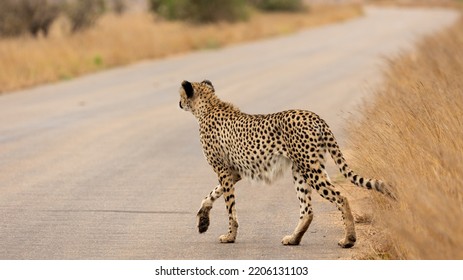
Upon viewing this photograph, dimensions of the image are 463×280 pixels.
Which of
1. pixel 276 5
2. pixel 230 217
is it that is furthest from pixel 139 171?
pixel 276 5

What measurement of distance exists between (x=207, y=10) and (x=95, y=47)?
16.5 meters

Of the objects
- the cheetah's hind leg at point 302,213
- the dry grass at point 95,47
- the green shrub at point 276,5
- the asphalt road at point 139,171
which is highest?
the cheetah's hind leg at point 302,213

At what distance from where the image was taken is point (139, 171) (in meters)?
13.0

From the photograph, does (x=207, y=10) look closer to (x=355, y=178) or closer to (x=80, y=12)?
(x=80, y=12)

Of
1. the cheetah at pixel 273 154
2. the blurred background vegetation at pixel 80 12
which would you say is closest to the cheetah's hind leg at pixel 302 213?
the cheetah at pixel 273 154

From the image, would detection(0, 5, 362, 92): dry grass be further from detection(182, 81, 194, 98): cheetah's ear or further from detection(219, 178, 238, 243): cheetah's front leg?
detection(219, 178, 238, 243): cheetah's front leg

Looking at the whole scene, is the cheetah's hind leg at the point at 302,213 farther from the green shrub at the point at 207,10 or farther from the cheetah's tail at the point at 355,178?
the green shrub at the point at 207,10

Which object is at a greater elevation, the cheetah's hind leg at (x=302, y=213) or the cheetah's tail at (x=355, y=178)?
the cheetah's tail at (x=355, y=178)

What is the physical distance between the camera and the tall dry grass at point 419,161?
6.37 m

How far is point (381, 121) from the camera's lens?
34.7ft

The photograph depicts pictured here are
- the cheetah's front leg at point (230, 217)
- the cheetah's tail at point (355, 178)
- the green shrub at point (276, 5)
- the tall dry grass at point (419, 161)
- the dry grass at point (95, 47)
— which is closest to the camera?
the tall dry grass at point (419, 161)

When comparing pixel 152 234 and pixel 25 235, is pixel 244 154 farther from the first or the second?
pixel 25 235

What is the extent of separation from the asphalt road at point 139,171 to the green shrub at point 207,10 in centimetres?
1946
